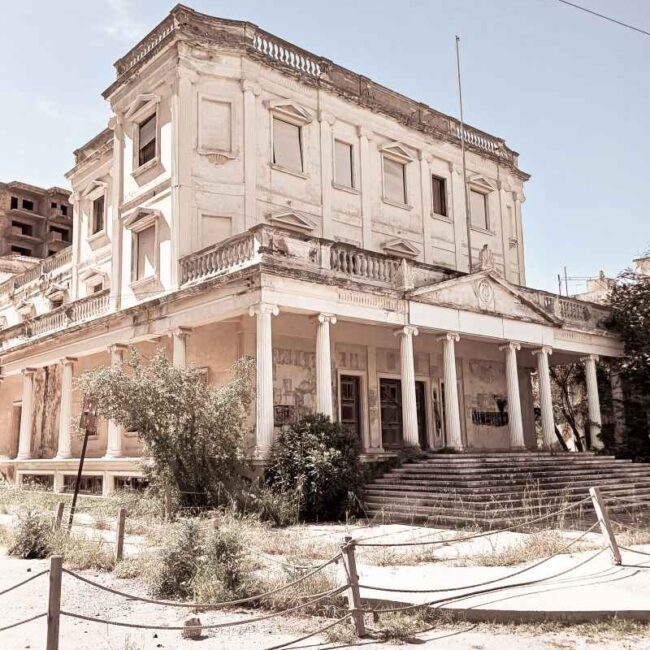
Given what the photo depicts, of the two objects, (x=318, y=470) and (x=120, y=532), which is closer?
(x=120, y=532)

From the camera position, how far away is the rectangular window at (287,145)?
20.0 metres

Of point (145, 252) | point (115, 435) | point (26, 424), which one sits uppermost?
point (145, 252)

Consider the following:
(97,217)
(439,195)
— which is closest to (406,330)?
(439,195)

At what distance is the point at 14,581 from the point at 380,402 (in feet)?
42.7

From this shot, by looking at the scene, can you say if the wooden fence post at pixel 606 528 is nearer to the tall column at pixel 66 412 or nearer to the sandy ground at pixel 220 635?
the sandy ground at pixel 220 635

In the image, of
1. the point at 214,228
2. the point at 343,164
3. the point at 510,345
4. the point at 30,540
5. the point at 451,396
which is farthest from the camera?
the point at 343,164

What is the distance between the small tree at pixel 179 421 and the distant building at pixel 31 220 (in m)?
43.2

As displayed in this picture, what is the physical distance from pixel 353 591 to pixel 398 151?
1884cm

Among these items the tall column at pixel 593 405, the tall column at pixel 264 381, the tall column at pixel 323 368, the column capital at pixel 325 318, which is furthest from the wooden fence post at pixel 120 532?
the tall column at pixel 593 405

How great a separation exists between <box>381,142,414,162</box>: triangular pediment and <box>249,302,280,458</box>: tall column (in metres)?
10.3

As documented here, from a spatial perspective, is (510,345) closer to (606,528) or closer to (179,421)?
(179,421)

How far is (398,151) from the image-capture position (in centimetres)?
2292

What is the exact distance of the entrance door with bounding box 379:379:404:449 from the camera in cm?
2014

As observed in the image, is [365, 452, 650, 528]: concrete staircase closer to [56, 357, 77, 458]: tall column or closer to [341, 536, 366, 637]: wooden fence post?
[341, 536, 366, 637]: wooden fence post
